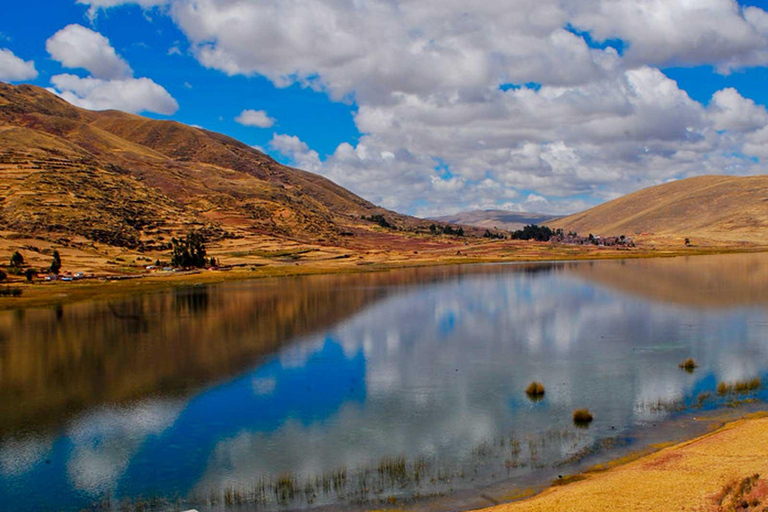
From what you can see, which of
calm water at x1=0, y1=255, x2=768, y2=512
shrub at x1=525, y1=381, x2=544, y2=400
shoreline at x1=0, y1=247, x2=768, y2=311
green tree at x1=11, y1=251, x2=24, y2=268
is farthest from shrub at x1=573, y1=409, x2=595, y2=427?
green tree at x1=11, y1=251, x2=24, y2=268

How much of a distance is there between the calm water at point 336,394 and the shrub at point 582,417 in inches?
29.6

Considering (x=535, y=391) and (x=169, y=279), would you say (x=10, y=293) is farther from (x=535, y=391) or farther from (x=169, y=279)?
(x=535, y=391)

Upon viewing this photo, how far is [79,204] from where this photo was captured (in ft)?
636

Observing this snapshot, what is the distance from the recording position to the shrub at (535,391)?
127 ft

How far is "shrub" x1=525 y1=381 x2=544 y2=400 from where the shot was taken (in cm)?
3881

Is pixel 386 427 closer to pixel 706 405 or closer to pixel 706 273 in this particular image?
pixel 706 405

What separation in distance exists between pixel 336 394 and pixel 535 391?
45.0 feet

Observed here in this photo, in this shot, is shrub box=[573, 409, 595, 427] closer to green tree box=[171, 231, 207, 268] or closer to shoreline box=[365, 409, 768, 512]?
shoreline box=[365, 409, 768, 512]

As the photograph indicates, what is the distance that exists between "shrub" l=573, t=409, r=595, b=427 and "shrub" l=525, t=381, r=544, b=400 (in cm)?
464

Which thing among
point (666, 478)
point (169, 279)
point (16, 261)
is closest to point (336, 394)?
point (666, 478)

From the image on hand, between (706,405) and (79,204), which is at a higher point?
(79,204)

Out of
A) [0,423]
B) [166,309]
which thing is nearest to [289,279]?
[166,309]

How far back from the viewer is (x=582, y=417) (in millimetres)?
33719

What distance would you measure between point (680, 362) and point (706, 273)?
96457 mm
